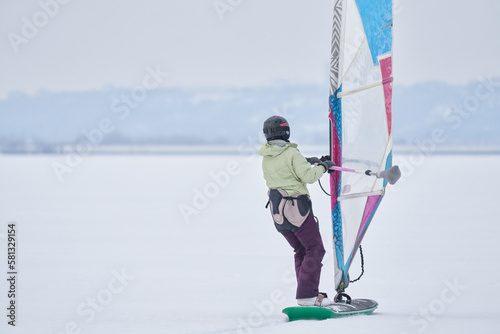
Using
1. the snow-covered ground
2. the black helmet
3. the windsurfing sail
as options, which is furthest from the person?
the windsurfing sail

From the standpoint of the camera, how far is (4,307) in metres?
5.13

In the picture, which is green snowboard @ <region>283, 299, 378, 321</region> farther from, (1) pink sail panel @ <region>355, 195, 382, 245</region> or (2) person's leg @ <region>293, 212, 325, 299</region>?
(1) pink sail panel @ <region>355, 195, 382, 245</region>

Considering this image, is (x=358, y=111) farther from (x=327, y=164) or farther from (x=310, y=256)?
(x=310, y=256)

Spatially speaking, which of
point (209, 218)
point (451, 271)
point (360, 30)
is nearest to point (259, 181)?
point (209, 218)

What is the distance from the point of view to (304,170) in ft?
14.9

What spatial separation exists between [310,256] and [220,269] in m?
2.32

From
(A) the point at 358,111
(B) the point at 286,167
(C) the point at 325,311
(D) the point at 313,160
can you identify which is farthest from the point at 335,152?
(C) the point at 325,311

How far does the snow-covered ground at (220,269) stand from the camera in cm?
470

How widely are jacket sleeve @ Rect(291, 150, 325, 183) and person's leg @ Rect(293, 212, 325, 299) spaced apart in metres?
0.31

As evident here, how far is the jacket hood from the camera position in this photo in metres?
4.65

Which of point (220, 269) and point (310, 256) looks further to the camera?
point (220, 269)

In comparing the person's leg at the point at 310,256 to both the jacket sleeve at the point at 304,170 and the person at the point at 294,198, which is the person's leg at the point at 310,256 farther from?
the jacket sleeve at the point at 304,170

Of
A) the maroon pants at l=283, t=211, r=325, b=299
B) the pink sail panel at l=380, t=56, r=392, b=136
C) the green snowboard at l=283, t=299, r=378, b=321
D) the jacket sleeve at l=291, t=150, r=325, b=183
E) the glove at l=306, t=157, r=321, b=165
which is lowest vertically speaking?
the green snowboard at l=283, t=299, r=378, b=321

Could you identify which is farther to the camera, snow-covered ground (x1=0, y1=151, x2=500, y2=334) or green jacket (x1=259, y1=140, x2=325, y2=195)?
snow-covered ground (x1=0, y1=151, x2=500, y2=334)
